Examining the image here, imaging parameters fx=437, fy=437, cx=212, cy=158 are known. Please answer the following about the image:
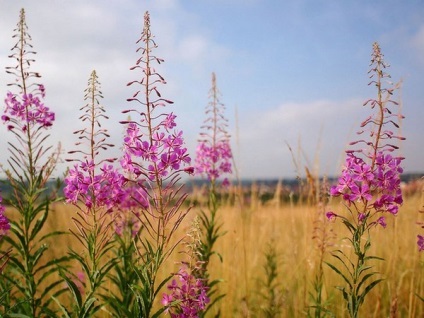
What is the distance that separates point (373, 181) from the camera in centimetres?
227

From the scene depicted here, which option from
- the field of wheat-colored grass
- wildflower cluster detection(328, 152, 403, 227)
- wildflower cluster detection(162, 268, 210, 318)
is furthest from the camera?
the field of wheat-colored grass

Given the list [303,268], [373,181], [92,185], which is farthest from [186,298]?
[303,268]

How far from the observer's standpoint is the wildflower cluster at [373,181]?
2.25 meters

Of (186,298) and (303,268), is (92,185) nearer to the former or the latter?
(186,298)

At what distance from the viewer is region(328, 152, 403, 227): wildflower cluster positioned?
225 centimetres

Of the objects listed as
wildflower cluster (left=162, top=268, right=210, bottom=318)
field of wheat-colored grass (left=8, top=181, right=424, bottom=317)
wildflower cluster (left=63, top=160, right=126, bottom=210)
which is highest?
wildflower cluster (left=63, top=160, right=126, bottom=210)

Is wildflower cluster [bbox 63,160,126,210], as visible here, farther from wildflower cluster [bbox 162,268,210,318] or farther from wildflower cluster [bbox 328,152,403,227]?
wildflower cluster [bbox 328,152,403,227]

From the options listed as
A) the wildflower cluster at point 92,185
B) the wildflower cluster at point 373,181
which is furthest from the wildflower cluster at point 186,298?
the wildflower cluster at point 373,181

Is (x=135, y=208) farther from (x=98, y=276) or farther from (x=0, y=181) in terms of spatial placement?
(x=98, y=276)

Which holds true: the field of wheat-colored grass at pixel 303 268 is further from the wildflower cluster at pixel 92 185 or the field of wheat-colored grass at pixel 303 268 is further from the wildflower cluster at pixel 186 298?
the wildflower cluster at pixel 92 185

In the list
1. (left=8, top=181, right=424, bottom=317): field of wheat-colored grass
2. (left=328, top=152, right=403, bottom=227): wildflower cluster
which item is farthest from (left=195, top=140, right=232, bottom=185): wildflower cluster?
(left=328, top=152, right=403, bottom=227): wildflower cluster

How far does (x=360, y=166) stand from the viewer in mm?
2281

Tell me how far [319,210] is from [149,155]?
7.49 feet

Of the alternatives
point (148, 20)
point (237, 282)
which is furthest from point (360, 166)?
point (237, 282)
